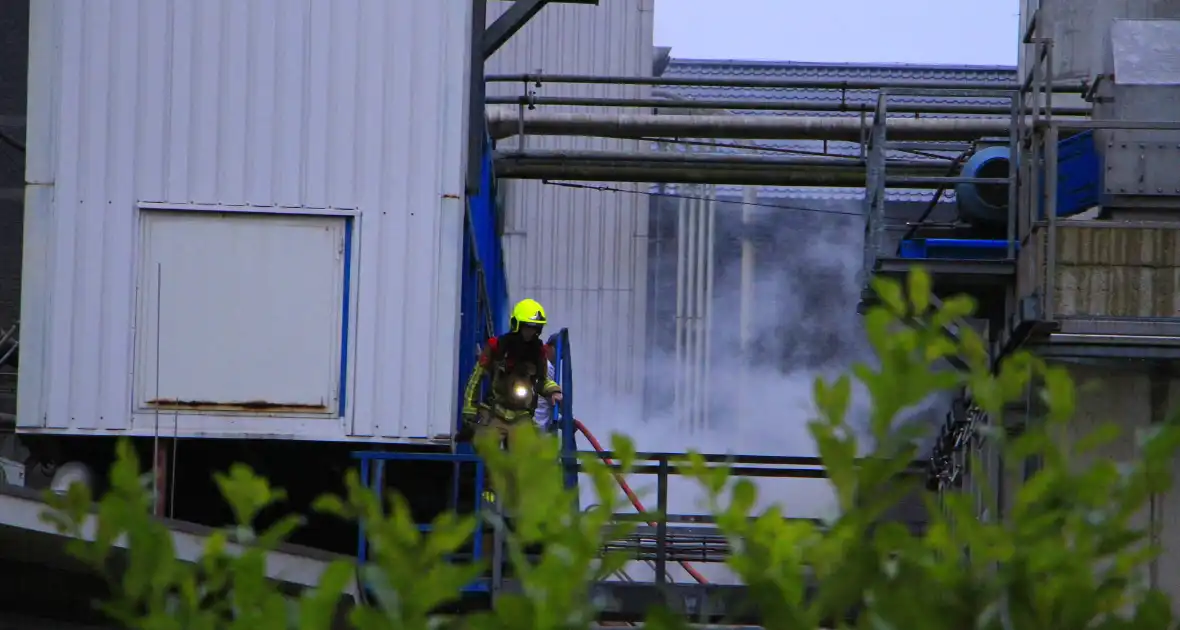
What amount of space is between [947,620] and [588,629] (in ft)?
1.80

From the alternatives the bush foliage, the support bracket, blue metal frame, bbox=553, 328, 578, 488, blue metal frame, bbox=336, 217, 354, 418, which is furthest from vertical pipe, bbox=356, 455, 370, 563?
the bush foliage

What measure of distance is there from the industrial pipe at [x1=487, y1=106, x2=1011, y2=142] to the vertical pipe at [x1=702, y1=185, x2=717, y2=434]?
5034mm

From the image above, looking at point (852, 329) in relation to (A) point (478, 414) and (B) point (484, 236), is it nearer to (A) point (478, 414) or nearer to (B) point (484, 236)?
(B) point (484, 236)

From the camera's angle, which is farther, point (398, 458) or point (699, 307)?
point (699, 307)

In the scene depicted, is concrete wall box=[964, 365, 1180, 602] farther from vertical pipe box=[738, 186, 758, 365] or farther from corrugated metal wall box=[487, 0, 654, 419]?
vertical pipe box=[738, 186, 758, 365]

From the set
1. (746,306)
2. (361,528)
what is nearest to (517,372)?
(361,528)

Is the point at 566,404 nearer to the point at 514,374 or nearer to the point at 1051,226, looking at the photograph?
the point at 514,374

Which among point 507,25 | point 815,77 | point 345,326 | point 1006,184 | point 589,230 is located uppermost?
point 815,77

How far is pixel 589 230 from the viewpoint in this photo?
23406mm

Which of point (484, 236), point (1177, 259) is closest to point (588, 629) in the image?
point (1177, 259)

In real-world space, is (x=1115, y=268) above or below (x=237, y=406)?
above

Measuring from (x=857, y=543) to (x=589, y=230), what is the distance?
20734 millimetres

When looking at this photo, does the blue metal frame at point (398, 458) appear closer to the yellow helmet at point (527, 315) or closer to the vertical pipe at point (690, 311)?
the yellow helmet at point (527, 315)

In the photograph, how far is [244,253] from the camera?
10.4 metres
